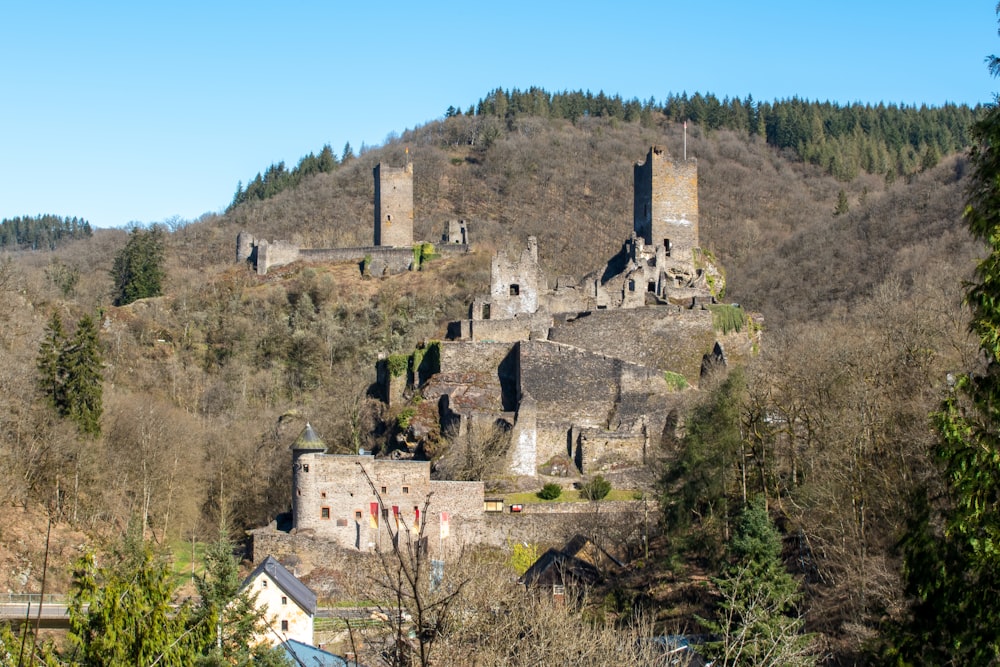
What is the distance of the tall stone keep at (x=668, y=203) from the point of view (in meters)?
52.4

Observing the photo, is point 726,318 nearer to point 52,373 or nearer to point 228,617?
point 52,373

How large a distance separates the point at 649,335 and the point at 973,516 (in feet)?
103

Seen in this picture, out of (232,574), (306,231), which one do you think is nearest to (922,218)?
(306,231)

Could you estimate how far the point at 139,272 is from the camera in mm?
69562

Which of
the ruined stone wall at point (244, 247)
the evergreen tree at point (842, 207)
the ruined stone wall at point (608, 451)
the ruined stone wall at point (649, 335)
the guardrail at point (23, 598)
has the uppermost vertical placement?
the evergreen tree at point (842, 207)

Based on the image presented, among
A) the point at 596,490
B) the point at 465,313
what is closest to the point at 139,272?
the point at 465,313

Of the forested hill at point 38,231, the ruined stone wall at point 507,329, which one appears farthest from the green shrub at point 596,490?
the forested hill at point 38,231

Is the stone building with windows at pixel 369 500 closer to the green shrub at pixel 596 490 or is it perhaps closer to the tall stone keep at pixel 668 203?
the green shrub at pixel 596 490

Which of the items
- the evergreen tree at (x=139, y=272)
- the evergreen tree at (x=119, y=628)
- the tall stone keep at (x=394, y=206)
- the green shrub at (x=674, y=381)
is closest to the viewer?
the evergreen tree at (x=119, y=628)

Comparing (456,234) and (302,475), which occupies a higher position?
(456,234)

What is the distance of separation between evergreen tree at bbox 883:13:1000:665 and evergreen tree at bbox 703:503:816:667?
6.33 metres

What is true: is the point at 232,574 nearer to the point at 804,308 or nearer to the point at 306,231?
the point at 804,308

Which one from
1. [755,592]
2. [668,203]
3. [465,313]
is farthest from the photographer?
[465,313]

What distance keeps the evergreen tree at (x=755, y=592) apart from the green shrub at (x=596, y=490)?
9.48 m
